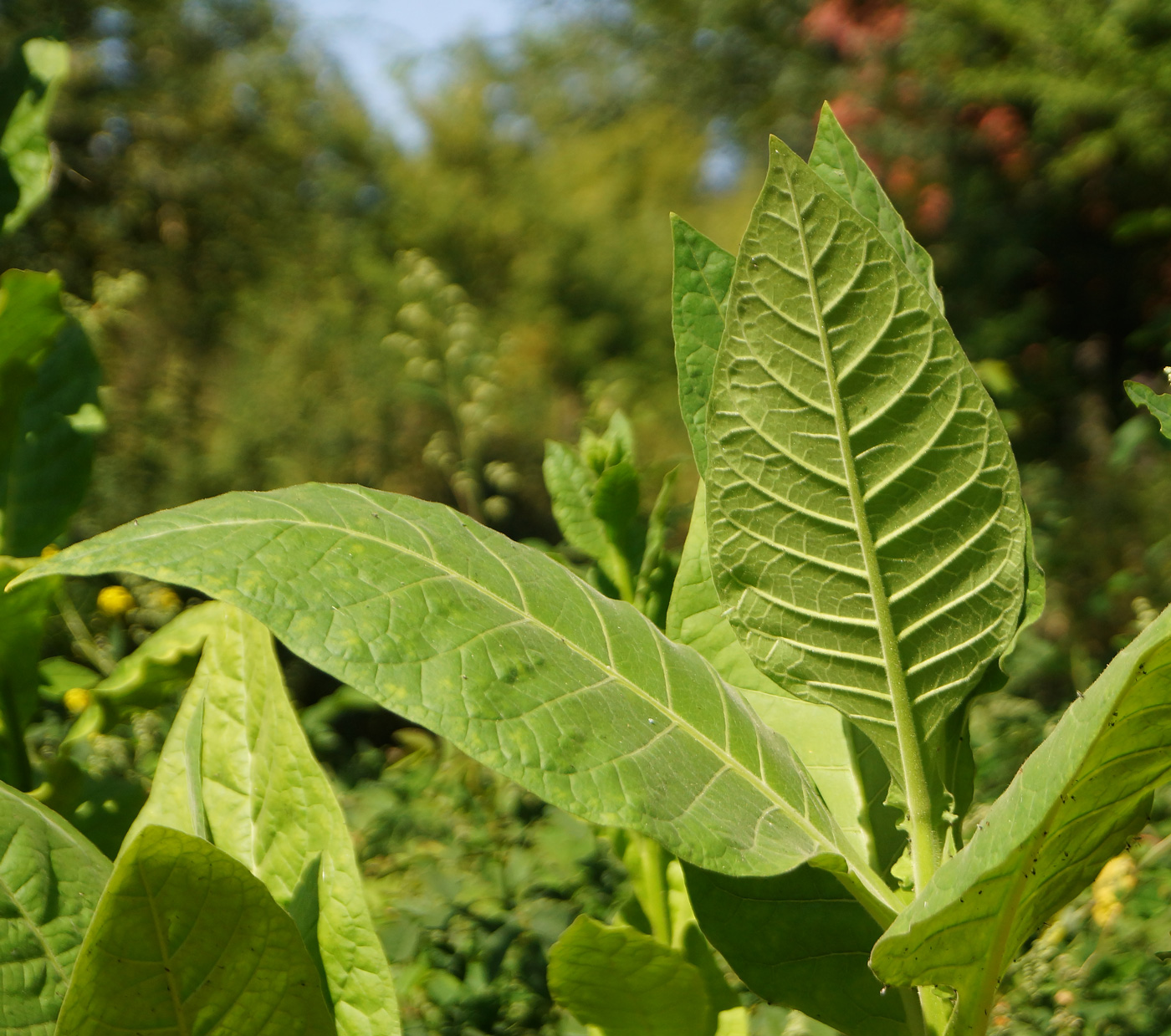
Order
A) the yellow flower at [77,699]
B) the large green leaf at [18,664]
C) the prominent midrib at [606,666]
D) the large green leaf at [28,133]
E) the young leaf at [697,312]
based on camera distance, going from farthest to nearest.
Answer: the yellow flower at [77,699], the large green leaf at [28,133], the large green leaf at [18,664], the young leaf at [697,312], the prominent midrib at [606,666]

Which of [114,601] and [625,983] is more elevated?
[114,601]

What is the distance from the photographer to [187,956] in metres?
0.50

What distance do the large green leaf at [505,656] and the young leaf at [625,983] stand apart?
130mm

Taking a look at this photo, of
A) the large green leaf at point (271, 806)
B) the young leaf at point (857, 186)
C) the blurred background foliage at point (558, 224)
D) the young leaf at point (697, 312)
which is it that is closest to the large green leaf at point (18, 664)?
the large green leaf at point (271, 806)

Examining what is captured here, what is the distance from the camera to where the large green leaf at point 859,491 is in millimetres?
550

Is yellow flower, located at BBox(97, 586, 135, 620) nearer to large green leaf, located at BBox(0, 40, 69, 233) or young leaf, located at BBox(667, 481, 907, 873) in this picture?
large green leaf, located at BBox(0, 40, 69, 233)

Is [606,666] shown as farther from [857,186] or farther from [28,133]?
[28,133]

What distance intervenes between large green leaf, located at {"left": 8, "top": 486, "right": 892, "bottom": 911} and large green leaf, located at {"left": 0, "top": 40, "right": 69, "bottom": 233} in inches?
31.1

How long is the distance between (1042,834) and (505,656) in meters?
0.26

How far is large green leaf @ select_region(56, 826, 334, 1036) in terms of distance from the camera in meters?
0.47

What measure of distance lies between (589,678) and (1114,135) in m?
7.71

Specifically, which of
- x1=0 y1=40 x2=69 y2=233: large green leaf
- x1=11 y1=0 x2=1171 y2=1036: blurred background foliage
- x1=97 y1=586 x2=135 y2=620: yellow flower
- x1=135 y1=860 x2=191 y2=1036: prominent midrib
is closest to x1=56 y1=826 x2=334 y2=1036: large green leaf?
x1=135 y1=860 x2=191 y2=1036: prominent midrib

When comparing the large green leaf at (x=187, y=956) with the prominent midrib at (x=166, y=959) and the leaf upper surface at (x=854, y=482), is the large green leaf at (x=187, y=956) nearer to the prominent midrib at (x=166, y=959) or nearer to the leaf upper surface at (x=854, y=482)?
the prominent midrib at (x=166, y=959)

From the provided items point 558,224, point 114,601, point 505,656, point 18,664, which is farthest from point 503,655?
point 558,224
